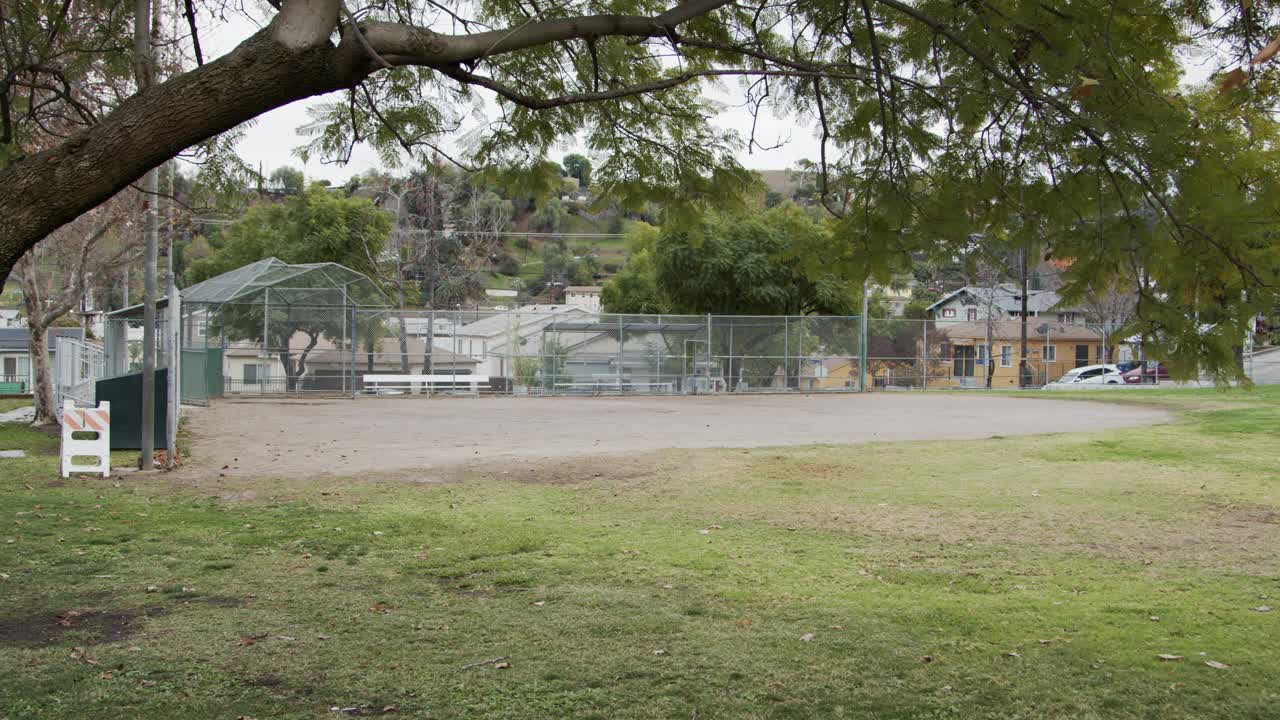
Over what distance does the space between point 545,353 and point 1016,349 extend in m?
35.2

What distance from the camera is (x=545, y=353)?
36.0 meters

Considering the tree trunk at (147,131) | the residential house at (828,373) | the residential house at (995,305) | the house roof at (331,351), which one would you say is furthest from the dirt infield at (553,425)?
the residential house at (995,305)

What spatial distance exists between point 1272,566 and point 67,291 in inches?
816

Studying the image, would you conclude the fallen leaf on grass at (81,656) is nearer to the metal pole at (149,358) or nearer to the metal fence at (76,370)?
the metal pole at (149,358)

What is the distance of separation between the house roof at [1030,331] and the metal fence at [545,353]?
58.2ft

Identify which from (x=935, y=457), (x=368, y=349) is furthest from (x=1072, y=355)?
(x=935, y=457)

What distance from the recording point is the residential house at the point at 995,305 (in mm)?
59263

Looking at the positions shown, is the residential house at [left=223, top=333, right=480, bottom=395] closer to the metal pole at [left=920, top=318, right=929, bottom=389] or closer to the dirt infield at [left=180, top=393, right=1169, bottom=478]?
the dirt infield at [left=180, top=393, right=1169, bottom=478]

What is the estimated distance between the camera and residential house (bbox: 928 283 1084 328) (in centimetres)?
5926

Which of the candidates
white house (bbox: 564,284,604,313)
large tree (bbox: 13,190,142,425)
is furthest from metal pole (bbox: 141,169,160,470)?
white house (bbox: 564,284,604,313)

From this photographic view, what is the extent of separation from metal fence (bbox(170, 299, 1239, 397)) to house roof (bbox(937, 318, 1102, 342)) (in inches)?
699

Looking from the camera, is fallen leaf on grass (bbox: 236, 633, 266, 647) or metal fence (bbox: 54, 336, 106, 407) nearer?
fallen leaf on grass (bbox: 236, 633, 266, 647)

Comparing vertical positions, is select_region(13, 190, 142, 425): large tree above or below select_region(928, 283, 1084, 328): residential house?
below

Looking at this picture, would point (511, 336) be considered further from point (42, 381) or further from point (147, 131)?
point (147, 131)
